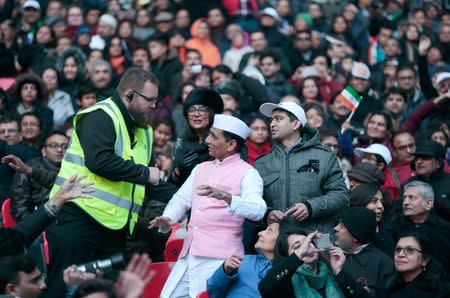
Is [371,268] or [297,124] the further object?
[297,124]

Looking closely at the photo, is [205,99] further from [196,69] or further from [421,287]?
[196,69]

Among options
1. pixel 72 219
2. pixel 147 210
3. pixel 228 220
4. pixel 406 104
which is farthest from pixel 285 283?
pixel 406 104

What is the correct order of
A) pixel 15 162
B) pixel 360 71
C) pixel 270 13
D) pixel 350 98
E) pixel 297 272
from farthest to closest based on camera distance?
pixel 270 13 → pixel 360 71 → pixel 350 98 → pixel 15 162 → pixel 297 272

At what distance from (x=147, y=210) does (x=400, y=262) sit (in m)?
3.06

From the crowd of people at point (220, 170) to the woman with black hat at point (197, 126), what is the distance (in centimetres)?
1

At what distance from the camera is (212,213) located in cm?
945

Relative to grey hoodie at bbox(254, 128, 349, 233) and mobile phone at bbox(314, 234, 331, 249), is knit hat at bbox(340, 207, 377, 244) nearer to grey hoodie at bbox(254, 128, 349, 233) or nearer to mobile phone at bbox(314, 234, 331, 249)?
grey hoodie at bbox(254, 128, 349, 233)

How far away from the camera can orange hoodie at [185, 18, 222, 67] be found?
18.8 meters

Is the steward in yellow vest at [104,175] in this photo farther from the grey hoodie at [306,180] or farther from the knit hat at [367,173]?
the knit hat at [367,173]

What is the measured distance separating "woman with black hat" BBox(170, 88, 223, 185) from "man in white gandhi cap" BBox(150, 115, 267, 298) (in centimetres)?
83

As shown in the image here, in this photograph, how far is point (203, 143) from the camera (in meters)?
10.6

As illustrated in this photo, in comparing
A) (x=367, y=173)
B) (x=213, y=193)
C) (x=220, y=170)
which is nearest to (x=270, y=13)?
(x=367, y=173)

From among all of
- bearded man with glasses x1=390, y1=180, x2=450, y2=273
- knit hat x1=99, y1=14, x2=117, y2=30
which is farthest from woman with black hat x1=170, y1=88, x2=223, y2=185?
knit hat x1=99, y1=14, x2=117, y2=30

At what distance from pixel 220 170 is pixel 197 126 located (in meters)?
1.13
